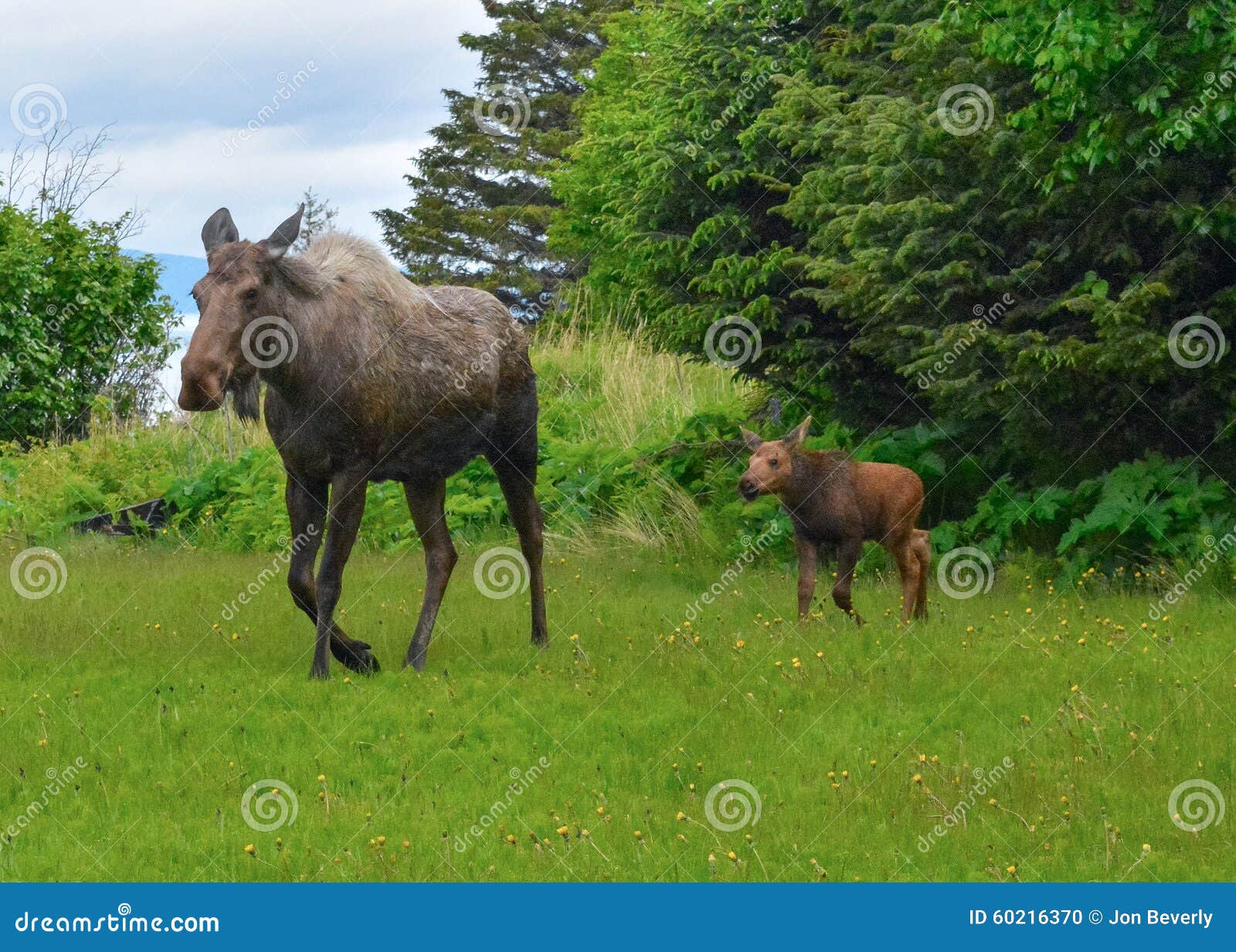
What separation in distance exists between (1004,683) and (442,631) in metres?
4.03

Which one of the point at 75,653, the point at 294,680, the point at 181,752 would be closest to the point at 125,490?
the point at 75,653

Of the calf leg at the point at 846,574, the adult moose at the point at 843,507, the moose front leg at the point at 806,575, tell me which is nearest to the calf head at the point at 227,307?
the adult moose at the point at 843,507

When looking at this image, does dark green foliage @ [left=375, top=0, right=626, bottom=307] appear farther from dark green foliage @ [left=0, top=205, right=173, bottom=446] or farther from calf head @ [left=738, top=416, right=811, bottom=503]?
calf head @ [left=738, top=416, right=811, bottom=503]

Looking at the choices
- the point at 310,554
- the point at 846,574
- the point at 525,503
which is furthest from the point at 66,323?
the point at 846,574

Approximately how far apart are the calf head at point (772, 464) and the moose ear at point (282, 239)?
131 inches

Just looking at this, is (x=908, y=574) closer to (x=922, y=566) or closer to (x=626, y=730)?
(x=922, y=566)

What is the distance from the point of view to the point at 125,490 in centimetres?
1794

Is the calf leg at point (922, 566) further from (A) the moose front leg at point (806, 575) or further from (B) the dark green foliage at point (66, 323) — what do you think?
(B) the dark green foliage at point (66, 323)

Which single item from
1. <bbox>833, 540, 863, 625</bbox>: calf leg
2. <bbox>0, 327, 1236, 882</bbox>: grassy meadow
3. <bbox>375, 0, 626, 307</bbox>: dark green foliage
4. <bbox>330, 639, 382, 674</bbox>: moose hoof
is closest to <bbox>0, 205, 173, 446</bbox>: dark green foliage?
<bbox>0, 327, 1236, 882</bbox>: grassy meadow

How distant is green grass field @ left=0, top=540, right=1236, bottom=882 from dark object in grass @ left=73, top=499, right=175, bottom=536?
218 inches

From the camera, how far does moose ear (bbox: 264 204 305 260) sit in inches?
329

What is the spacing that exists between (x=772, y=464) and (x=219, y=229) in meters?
3.97

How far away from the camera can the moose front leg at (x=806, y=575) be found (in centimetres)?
1013

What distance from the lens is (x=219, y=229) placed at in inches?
340
